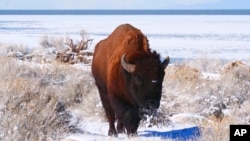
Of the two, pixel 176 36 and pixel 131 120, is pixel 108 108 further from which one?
pixel 176 36

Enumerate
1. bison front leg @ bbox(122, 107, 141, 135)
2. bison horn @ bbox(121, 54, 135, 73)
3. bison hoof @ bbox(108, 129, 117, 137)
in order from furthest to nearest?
bison hoof @ bbox(108, 129, 117, 137) → bison front leg @ bbox(122, 107, 141, 135) → bison horn @ bbox(121, 54, 135, 73)

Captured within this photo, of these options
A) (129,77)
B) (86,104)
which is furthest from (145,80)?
(86,104)

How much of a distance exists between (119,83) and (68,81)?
6065mm

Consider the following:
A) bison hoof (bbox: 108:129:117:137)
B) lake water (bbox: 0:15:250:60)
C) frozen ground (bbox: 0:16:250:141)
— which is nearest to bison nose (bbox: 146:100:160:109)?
frozen ground (bbox: 0:16:250:141)

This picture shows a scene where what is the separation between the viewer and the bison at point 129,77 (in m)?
10.0

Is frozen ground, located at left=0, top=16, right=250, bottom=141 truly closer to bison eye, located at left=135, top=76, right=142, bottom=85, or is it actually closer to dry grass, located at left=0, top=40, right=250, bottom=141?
dry grass, located at left=0, top=40, right=250, bottom=141

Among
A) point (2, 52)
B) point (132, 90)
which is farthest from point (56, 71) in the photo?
point (132, 90)

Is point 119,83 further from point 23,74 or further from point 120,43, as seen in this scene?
point 23,74

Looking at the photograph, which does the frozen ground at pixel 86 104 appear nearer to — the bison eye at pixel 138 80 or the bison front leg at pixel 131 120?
the bison front leg at pixel 131 120

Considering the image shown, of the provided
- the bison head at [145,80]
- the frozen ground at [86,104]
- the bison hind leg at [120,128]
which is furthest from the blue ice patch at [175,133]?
the bison head at [145,80]

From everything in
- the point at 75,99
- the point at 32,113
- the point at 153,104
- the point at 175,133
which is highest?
the point at 153,104

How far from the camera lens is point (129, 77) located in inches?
416

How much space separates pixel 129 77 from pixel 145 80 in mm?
570

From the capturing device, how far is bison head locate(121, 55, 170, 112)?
32.5ft
